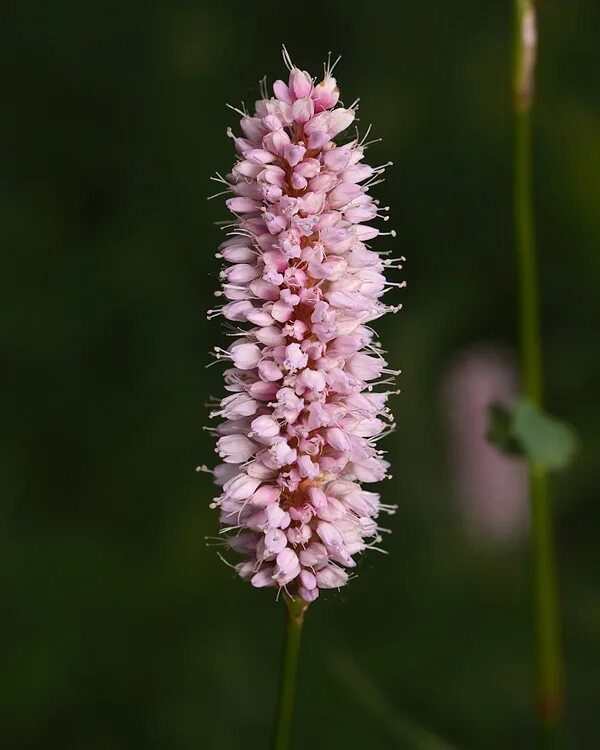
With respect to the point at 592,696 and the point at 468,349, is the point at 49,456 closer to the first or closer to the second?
the point at 468,349

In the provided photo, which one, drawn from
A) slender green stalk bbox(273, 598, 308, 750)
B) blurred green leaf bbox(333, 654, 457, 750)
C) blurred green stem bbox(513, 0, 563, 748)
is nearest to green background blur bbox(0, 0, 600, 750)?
blurred green leaf bbox(333, 654, 457, 750)

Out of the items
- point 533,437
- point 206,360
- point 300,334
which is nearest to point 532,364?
point 533,437

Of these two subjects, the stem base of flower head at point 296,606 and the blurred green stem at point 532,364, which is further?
the blurred green stem at point 532,364

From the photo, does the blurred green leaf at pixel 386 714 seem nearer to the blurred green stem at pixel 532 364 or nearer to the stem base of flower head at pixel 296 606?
the blurred green stem at pixel 532 364

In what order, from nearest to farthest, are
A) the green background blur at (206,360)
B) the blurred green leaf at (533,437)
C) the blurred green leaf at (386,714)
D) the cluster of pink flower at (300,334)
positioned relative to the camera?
the cluster of pink flower at (300,334) → the blurred green leaf at (533,437) → the blurred green leaf at (386,714) → the green background blur at (206,360)

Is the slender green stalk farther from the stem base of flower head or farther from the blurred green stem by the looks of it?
the blurred green stem

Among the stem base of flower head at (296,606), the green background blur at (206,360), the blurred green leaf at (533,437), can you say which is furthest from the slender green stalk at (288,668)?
the green background blur at (206,360)

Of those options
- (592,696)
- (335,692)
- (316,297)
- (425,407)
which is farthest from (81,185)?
(316,297)
